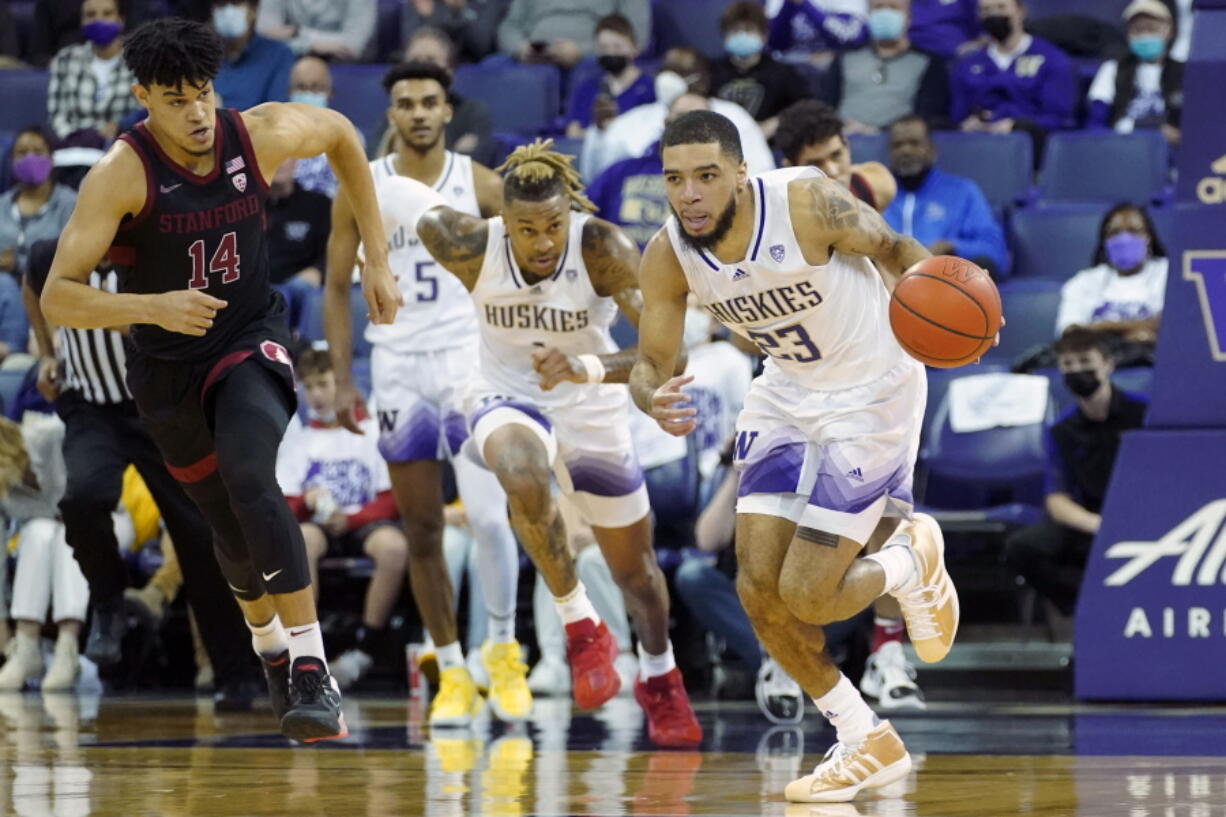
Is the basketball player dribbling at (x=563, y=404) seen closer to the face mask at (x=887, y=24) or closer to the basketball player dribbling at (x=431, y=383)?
the basketball player dribbling at (x=431, y=383)

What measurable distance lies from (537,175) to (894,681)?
2692 mm

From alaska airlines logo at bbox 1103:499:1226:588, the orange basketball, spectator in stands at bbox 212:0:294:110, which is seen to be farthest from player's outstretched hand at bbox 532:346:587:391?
spectator in stands at bbox 212:0:294:110

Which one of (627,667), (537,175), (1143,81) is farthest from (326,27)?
(537,175)

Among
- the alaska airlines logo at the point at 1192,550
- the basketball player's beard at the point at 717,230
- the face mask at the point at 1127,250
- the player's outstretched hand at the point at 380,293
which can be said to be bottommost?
the alaska airlines logo at the point at 1192,550

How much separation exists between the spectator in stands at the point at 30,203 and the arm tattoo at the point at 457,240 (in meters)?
4.72

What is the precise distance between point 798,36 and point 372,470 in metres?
4.75

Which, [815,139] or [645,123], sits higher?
[645,123]

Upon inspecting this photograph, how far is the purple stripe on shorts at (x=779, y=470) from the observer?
547 centimetres

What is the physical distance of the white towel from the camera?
9.06 m

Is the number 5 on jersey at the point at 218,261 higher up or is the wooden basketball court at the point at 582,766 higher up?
the number 5 on jersey at the point at 218,261

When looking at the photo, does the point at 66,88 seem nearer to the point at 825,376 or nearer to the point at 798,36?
the point at 798,36

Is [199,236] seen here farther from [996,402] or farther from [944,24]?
[944,24]

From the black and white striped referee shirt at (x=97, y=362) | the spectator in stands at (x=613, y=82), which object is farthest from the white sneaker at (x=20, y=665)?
the spectator in stands at (x=613, y=82)

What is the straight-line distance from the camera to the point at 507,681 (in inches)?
295
